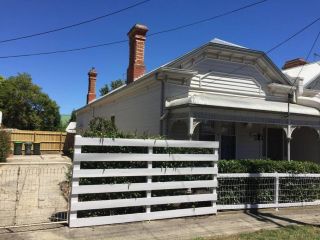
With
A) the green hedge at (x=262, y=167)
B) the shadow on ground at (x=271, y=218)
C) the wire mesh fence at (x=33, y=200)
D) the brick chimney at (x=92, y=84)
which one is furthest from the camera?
the brick chimney at (x=92, y=84)

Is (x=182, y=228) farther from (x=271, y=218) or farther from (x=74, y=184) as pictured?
(x=271, y=218)

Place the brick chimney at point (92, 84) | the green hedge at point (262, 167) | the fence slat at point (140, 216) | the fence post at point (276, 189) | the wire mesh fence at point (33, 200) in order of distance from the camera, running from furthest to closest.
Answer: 1. the brick chimney at point (92, 84)
2. the fence post at point (276, 189)
3. the green hedge at point (262, 167)
4. the wire mesh fence at point (33, 200)
5. the fence slat at point (140, 216)

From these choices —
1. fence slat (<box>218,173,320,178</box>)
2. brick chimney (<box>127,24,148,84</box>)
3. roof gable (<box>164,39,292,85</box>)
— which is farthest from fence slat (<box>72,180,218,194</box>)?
brick chimney (<box>127,24,148,84</box>)

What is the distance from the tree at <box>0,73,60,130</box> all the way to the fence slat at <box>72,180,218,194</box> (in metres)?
41.2

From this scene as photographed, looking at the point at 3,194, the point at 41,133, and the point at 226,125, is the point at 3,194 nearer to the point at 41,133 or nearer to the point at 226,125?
the point at 226,125

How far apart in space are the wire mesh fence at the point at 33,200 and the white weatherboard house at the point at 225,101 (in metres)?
4.40

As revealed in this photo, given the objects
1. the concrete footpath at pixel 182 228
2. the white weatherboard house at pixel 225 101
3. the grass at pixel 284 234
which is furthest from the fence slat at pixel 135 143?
the white weatherboard house at pixel 225 101

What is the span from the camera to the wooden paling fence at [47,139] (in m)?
32.1

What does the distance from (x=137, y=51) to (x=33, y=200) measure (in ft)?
33.1

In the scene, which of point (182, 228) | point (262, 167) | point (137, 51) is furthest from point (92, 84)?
point (182, 228)

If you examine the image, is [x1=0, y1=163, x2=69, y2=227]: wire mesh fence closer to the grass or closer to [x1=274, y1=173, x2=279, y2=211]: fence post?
the grass

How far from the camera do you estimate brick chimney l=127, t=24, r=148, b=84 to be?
18.3 m

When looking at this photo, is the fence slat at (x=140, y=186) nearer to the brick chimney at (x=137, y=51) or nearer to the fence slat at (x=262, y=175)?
the fence slat at (x=262, y=175)

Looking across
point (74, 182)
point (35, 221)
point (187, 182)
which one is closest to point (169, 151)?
point (187, 182)
